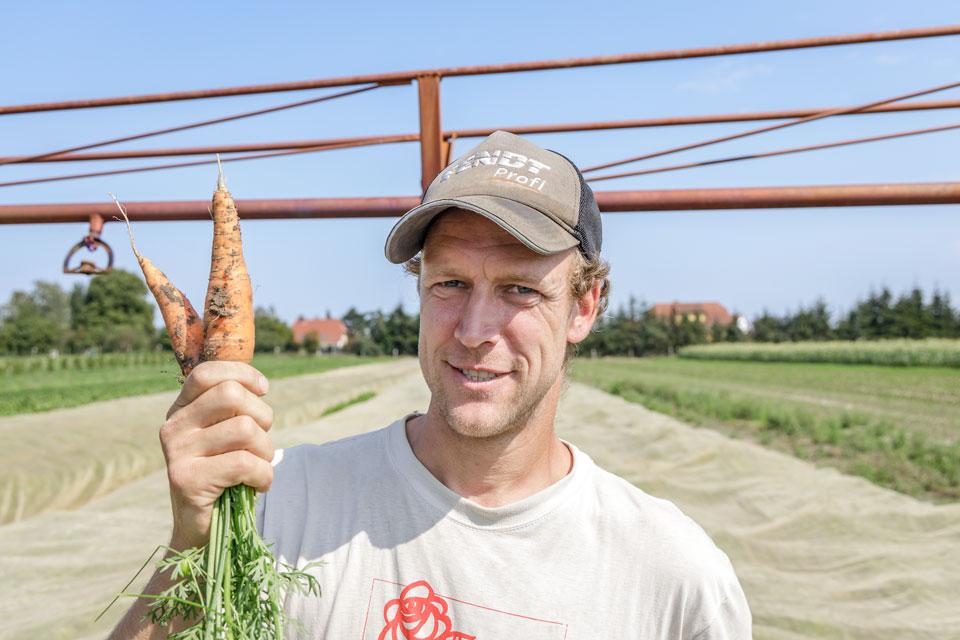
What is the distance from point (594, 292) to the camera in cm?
223

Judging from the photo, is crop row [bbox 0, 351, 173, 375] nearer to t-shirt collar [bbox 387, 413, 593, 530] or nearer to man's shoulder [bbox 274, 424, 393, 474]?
man's shoulder [bbox 274, 424, 393, 474]

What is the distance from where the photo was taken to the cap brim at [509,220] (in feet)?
6.02

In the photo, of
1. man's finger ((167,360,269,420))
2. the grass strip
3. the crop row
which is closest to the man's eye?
man's finger ((167,360,269,420))

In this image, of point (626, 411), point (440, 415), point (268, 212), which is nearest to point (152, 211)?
point (268, 212)

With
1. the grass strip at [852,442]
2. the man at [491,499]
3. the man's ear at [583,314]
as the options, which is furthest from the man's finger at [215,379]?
the grass strip at [852,442]

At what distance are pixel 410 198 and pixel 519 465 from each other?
1.34 m

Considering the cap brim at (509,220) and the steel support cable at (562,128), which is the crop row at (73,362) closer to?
the steel support cable at (562,128)

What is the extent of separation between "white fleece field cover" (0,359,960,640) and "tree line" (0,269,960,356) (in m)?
47.8

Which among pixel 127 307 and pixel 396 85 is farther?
pixel 127 307

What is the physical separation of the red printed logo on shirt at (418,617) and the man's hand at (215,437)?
46 cm

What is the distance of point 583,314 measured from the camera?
7.22 feet

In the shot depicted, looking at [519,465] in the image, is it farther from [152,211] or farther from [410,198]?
[152,211]

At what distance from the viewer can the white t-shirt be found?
1.78 metres

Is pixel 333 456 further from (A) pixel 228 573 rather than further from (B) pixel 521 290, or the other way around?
(B) pixel 521 290
